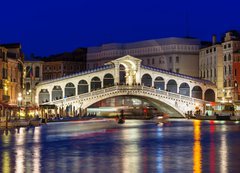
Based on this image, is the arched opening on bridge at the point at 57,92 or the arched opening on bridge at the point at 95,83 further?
the arched opening on bridge at the point at 95,83

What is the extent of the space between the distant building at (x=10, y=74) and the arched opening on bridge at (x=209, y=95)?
93.2ft

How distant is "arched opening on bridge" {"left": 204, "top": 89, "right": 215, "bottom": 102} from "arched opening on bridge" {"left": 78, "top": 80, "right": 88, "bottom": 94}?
16177 millimetres

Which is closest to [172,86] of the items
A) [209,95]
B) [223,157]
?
[209,95]

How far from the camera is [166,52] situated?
103 m

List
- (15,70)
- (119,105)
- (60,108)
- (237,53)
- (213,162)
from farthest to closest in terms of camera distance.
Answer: (119,105) → (237,53) → (60,108) → (15,70) → (213,162)

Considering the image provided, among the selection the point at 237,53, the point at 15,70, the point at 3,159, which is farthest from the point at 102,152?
the point at 237,53

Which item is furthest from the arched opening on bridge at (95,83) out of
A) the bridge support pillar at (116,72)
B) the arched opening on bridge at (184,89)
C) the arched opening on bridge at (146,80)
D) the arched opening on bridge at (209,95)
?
the arched opening on bridge at (209,95)

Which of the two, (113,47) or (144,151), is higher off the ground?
(113,47)

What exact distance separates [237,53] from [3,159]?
65709mm

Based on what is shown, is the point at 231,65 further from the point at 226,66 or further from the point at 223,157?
the point at 223,157

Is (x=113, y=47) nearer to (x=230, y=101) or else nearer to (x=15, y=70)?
(x=230, y=101)

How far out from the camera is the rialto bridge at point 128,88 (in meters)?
80.9

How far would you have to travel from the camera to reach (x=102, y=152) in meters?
24.9

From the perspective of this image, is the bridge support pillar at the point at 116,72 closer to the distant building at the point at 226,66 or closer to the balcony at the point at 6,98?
the distant building at the point at 226,66
